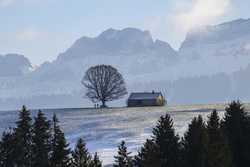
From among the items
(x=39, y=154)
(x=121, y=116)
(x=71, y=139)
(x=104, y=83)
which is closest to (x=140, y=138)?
(x=71, y=139)

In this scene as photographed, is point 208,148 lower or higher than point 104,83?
lower

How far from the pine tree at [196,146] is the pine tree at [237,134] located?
17.6ft

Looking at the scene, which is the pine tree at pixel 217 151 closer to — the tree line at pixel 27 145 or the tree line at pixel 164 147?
the tree line at pixel 164 147

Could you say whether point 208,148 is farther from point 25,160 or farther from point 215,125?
point 25,160

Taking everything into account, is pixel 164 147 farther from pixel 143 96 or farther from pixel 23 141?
pixel 143 96

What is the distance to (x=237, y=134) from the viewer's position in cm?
5200

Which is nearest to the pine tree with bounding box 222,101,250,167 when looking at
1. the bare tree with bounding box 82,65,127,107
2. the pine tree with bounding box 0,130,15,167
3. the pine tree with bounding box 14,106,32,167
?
the pine tree with bounding box 14,106,32,167

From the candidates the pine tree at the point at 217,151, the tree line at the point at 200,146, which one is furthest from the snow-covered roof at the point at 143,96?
the pine tree at the point at 217,151

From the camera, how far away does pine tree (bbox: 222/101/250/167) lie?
50.0 meters

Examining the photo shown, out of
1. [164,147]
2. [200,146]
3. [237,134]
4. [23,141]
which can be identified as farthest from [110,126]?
[200,146]

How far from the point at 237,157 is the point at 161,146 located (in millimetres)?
6908

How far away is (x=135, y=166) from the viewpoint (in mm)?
51062

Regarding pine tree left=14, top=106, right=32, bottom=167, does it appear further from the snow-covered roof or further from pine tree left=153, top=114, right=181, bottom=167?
the snow-covered roof

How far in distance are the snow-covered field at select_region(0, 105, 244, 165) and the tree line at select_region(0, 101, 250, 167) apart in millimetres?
18989
